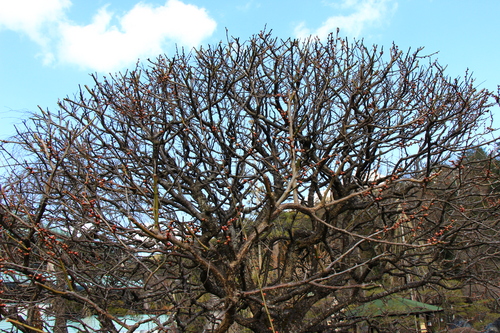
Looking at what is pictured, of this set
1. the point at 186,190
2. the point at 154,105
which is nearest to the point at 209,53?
the point at 154,105

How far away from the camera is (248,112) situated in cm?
639

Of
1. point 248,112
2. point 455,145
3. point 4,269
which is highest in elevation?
point 248,112

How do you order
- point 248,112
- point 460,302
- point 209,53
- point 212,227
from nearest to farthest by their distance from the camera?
point 212,227, point 248,112, point 209,53, point 460,302

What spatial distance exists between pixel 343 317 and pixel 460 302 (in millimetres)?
7267

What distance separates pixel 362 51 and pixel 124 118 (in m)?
4.12

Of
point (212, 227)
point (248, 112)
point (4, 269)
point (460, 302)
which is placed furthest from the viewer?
point (460, 302)

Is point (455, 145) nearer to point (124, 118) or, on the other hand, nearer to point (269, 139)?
point (269, 139)

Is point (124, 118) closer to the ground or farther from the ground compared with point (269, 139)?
farther from the ground

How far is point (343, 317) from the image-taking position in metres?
6.43

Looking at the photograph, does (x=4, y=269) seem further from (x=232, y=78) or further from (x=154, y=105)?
(x=232, y=78)

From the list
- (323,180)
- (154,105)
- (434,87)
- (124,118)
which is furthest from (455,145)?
(124,118)


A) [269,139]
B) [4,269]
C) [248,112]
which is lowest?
[4,269]

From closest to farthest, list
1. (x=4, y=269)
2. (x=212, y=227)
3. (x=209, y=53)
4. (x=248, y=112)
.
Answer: (x=4, y=269) < (x=212, y=227) < (x=248, y=112) < (x=209, y=53)

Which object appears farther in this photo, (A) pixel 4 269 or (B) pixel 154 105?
(B) pixel 154 105
